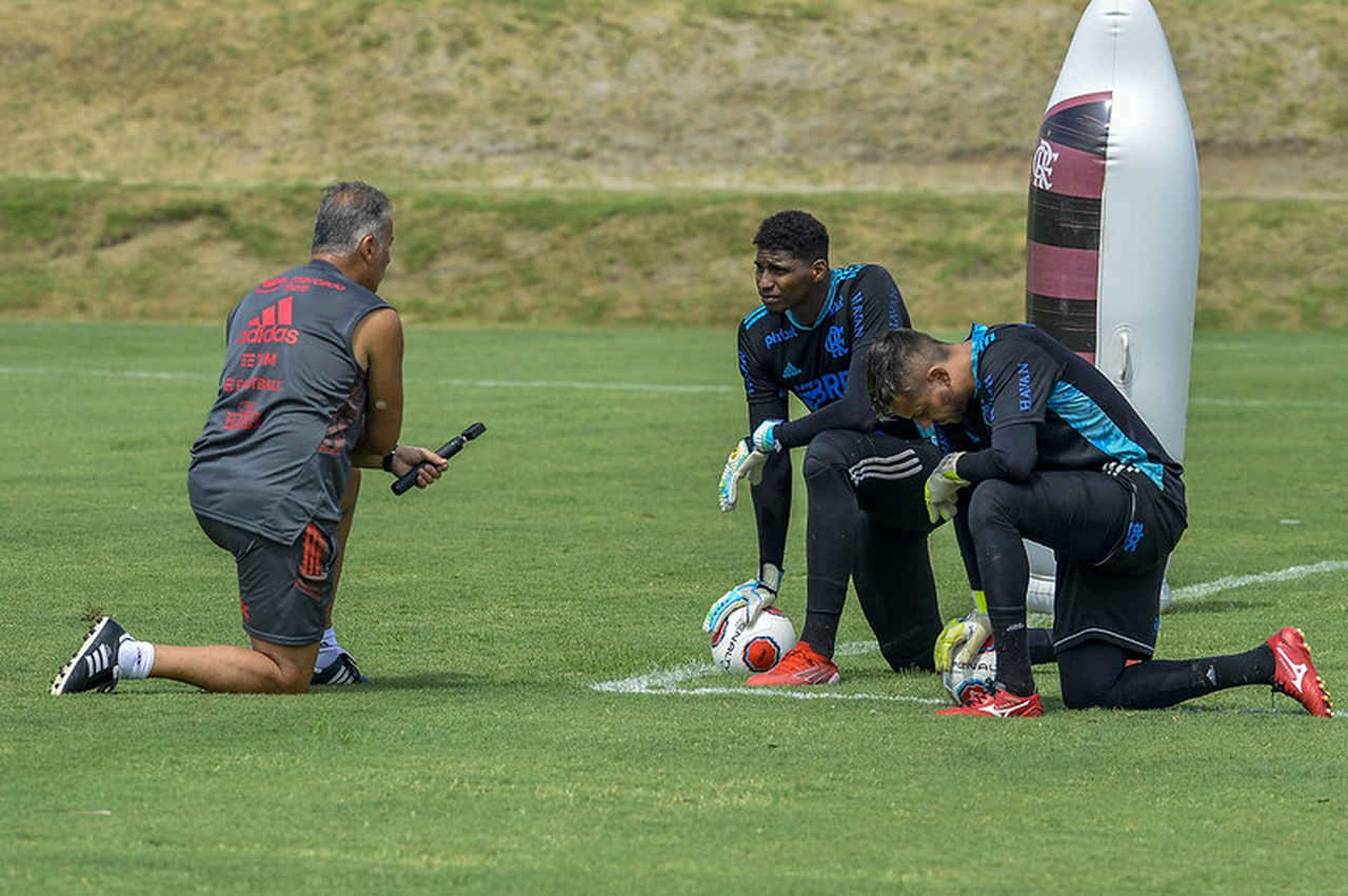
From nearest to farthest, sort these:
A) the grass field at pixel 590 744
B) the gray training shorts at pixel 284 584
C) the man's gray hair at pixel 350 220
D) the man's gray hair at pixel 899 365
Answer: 1. the grass field at pixel 590 744
2. the man's gray hair at pixel 899 365
3. the gray training shorts at pixel 284 584
4. the man's gray hair at pixel 350 220

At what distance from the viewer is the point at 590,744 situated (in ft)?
22.2

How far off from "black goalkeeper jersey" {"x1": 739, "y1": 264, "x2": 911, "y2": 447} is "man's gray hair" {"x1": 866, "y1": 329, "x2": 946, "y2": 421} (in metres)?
1.12

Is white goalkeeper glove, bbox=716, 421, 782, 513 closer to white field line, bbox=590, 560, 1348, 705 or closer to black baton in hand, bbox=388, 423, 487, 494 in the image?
white field line, bbox=590, 560, 1348, 705

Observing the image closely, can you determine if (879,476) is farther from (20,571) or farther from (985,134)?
(985,134)

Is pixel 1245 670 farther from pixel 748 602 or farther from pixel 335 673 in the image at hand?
pixel 335 673

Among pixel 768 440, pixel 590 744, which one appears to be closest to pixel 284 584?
pixel 590 744

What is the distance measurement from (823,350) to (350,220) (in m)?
2.08

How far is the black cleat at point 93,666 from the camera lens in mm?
7473

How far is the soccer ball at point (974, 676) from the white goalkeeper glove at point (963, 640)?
0.01m

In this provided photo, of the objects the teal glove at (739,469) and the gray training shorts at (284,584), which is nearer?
the gray training shorts at (284,584)

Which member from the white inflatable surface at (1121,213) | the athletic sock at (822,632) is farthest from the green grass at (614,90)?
the athletic sock at (822,632)

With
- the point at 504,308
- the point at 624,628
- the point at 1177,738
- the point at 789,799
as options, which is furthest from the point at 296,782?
the point at 504,308

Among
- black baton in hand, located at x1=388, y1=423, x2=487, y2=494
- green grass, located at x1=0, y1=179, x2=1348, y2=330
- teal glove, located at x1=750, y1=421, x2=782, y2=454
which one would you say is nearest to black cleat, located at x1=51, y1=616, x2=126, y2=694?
black baton in hand, located at x1=388, y1=423, x2=487, y2=494

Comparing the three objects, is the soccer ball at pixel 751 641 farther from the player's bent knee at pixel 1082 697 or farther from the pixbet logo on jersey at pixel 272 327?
the pixbet logo on jersey at pixel 272 327
